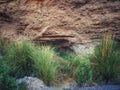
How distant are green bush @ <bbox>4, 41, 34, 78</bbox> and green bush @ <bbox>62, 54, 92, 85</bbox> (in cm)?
100

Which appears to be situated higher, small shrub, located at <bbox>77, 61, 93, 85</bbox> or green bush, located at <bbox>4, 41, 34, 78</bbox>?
green bush, located at <bbox>4, 41, 34, 78</bbox>

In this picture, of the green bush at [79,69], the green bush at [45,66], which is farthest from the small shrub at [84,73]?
the green bush at [45,66]

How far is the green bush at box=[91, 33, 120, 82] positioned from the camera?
8148 millimetres

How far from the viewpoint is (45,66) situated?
7871mm

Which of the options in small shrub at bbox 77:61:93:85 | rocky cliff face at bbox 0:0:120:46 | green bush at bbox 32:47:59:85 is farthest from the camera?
rocky cliff face at bbox 0:0:120:46

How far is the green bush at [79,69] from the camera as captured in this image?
8195 mm

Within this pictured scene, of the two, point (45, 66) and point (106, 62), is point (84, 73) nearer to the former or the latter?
point (106, 62)

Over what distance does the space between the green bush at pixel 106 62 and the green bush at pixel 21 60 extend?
1.74 m

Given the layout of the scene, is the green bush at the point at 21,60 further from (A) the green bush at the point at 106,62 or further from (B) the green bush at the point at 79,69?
(A) the green bush at the point at 106,62

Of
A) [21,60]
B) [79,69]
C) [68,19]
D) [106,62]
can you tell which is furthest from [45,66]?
[68,19]

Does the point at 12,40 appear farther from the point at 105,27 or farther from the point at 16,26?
the point at 105,27

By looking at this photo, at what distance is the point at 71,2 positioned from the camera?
1017 cm

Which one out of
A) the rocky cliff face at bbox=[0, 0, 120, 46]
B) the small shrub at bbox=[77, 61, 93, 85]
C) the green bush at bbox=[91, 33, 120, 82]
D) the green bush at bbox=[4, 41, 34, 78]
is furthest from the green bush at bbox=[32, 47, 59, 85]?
the rocky cliff face at bbox=[0, 0, 120, 46]

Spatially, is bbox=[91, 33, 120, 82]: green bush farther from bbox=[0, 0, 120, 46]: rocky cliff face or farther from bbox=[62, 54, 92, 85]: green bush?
bbox=[0, 0, 120, 46]: rocky cliff face
